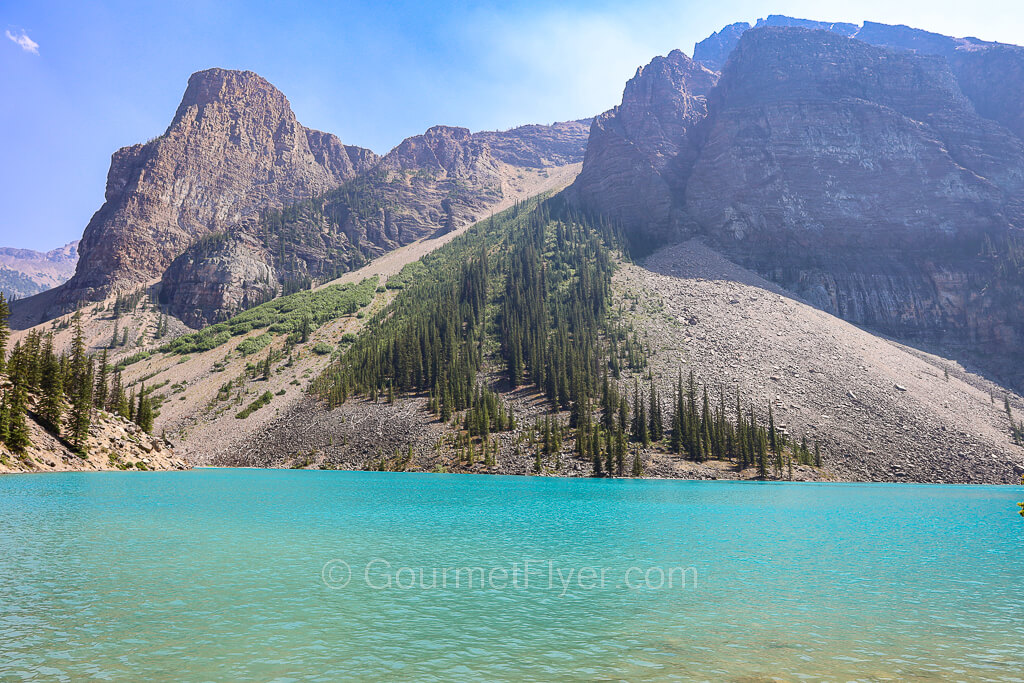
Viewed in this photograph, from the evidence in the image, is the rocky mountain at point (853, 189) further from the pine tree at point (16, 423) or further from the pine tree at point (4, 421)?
the pine tree at point (4, 421)

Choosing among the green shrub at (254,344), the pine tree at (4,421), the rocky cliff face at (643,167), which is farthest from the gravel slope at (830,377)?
the green shrub at (254,344)

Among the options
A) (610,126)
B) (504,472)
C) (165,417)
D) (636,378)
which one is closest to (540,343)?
(636,378)

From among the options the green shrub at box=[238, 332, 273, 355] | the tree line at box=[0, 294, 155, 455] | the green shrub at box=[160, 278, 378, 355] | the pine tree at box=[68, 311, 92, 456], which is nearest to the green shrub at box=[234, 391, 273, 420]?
the green shrub at box=[238, 332, 273, 355]

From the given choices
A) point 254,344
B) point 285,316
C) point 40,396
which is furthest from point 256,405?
point 285,316

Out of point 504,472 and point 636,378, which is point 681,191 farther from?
point 504,472

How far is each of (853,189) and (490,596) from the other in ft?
591

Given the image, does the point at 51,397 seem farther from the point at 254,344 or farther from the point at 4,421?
the point at 254,344

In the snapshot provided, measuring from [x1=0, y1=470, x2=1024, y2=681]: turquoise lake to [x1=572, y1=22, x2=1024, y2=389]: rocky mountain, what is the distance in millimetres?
129658

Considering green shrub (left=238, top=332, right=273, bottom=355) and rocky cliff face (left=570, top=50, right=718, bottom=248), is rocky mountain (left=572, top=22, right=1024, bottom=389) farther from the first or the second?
green shrub (left=238, top=332, right=273, bottom=355)

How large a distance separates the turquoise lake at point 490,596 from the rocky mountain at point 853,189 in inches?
5105

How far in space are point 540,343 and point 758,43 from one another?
527ft

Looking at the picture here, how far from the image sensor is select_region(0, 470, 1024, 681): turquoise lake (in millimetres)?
11859

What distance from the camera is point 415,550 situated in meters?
23.9

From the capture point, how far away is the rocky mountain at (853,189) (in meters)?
142
